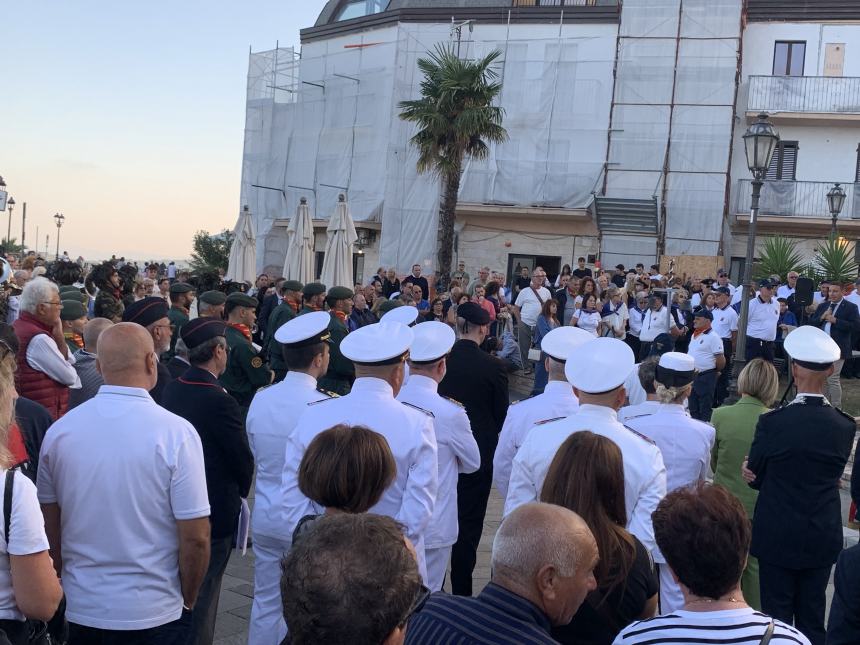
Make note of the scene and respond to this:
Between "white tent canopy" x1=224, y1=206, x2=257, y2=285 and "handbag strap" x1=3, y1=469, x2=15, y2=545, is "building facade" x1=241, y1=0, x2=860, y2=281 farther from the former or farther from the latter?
"handbag strap" x1=3, y1=469, x2=15, y2=545

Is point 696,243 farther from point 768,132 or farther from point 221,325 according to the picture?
point 221,325

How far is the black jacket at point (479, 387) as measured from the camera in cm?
638

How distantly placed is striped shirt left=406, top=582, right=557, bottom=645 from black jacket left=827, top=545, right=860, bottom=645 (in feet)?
4.20

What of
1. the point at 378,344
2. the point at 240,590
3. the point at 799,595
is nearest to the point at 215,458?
the point at 378,344

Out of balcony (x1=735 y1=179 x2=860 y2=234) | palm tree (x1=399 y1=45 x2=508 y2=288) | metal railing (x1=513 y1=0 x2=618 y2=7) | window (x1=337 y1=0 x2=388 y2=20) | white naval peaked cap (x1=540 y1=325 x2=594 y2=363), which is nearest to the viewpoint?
white naval peaked cap (x1=540 y1=325 x2=594 y2=363)

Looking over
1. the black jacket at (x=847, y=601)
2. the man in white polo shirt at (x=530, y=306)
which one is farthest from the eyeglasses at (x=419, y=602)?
the man in white polo shirt at (x=530, y=306)

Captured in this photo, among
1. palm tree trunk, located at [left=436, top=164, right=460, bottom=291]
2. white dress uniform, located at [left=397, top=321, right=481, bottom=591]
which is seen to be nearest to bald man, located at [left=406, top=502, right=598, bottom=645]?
white dress uniform, located at [left=397, top=321, right=481, bottom=591]

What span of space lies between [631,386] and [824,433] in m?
2.86

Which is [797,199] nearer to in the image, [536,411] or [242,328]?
[242,328]

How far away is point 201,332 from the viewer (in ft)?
15.6

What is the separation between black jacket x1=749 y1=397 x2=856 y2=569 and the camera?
4.77 metres

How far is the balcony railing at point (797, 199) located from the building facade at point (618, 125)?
0.05 meters

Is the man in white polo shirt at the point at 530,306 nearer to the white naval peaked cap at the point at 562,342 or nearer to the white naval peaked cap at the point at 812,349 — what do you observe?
the white naval peaked cap at the point at 562,342

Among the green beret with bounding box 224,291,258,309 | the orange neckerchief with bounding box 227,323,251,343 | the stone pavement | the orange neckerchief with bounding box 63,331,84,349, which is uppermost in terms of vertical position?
the green beret with bounding box 224,291,258,309
